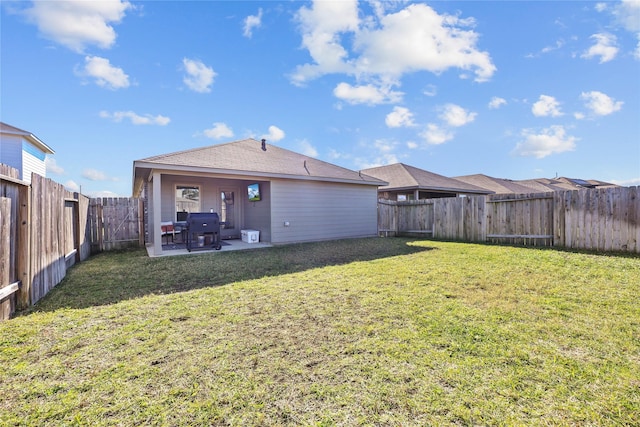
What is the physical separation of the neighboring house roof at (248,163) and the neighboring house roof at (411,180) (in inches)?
136

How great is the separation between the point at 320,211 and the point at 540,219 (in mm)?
7401

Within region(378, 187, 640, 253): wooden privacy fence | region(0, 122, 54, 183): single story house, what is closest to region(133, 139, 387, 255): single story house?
region(378, 187, 640, 253): wooden privacy fence

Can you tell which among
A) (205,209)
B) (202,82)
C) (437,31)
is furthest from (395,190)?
(202,82)

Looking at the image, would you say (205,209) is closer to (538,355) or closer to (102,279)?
(102,279)

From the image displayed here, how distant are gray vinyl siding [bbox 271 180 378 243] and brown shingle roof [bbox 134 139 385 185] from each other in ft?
1.26

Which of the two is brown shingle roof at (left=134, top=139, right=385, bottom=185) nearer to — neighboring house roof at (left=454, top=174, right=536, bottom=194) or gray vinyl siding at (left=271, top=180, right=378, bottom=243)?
gray vinyl siding at (left=271, top=180, right=378, bottom=243)

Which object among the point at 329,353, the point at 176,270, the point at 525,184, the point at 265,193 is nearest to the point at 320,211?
the point at 265,193

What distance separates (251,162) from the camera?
9.65 meters

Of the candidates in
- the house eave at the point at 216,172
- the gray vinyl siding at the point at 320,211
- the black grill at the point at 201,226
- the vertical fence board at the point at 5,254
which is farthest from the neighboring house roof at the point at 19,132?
the vertical fence board at the point at 5,254

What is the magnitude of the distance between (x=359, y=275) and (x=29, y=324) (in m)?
4.57

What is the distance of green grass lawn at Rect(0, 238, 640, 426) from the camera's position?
1690mm

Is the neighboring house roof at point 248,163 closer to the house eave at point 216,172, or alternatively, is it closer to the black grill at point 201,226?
the house eave at point 216,172

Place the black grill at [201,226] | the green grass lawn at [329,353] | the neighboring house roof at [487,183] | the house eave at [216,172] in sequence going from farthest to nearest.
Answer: the neighboring house roof at [487,183] → the black grill at [201,226] → the house eave at [216,172] → the green grass lawn at [329,353]

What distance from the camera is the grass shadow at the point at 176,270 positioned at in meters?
4.08
